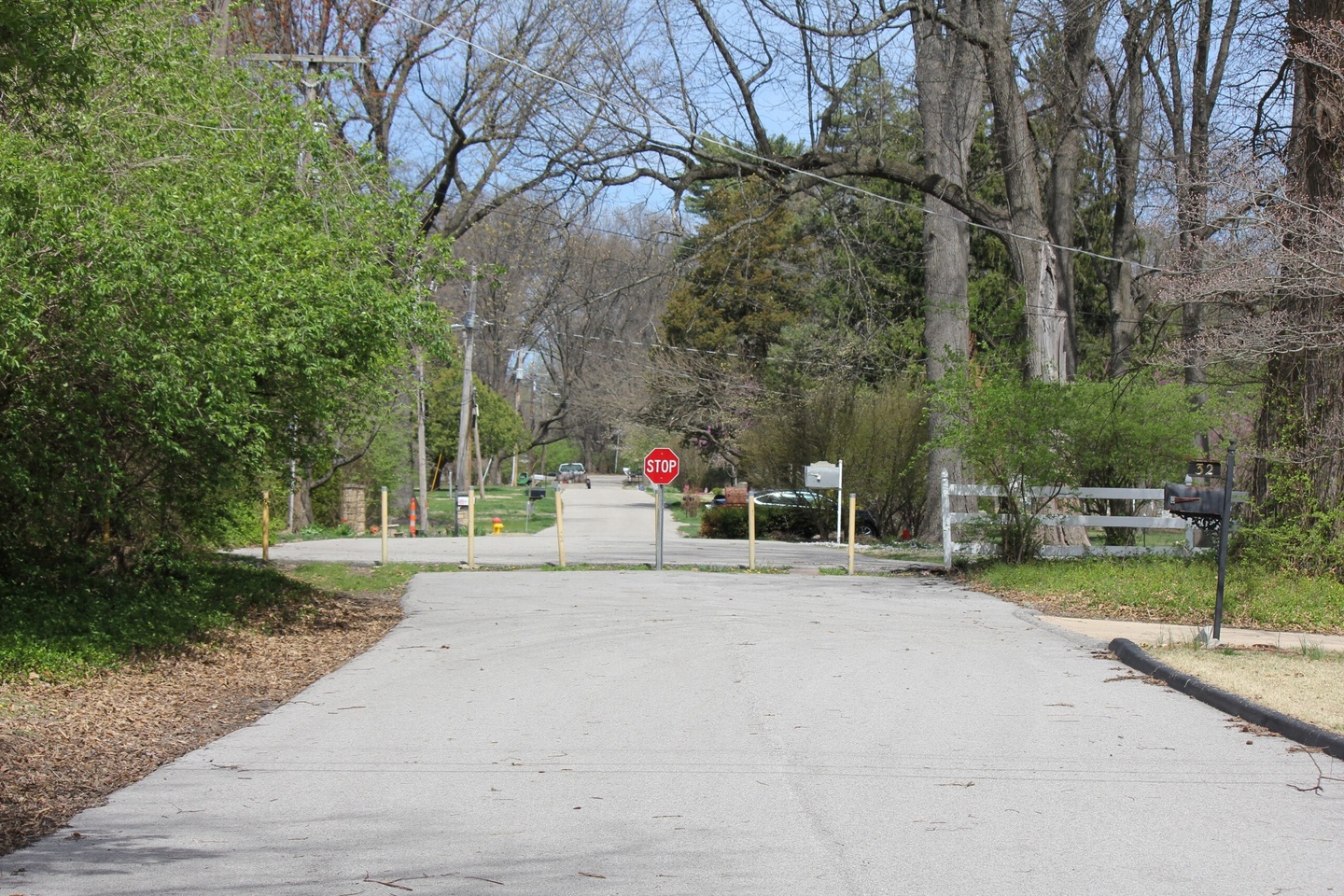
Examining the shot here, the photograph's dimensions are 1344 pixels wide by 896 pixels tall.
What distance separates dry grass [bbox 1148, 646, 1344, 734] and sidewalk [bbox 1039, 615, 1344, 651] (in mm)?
540

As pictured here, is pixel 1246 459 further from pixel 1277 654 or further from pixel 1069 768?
pixel 1069 768

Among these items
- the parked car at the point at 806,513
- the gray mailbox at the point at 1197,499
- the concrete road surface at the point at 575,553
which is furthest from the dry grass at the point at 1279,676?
the parked car at the point at 806,513

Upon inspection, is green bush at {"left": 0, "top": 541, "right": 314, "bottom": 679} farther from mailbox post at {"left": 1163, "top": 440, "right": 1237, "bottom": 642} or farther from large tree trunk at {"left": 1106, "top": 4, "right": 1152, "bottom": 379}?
large tree trunk at {"left": 1106, "top": 4, "right": 1152, "bottom": 379}

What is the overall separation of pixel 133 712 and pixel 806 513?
2882 centimetres

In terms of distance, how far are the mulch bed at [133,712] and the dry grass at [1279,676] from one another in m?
7.21

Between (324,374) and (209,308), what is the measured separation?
78.1 inches

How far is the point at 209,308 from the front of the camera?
964 cm

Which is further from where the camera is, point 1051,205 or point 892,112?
point 892,112

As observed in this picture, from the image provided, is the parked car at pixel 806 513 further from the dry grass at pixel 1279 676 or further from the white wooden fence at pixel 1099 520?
the dry grass at pixel 1279 676

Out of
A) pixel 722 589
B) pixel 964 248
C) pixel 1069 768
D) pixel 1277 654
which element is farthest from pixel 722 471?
pixel 1069 768

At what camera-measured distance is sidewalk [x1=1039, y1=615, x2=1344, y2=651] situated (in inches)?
482

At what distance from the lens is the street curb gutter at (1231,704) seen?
781cm

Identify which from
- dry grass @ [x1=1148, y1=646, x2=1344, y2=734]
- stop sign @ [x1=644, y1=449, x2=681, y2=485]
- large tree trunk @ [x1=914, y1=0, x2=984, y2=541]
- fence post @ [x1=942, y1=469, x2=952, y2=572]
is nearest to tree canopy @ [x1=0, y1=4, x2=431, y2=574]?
dry grass @ [x1=1148, y1=646, x2=1344, y2=734]

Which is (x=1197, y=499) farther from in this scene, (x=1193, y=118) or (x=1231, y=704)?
(x=1193, y=118)
